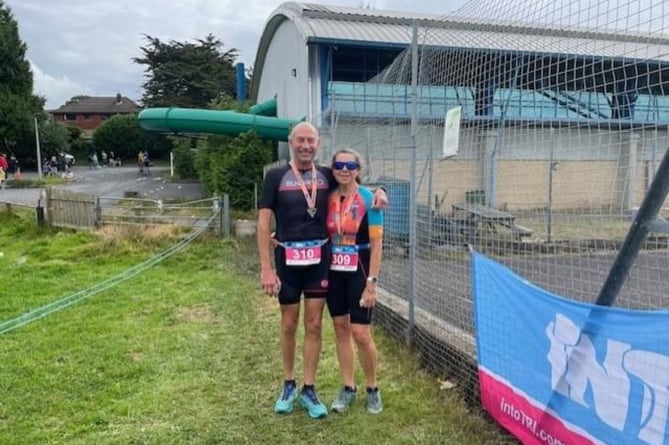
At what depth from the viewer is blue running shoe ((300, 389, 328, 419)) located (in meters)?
3.40

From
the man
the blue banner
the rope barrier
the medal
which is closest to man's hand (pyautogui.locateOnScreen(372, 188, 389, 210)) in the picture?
the man

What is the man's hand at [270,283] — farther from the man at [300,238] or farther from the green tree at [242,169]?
the green tree at [242,169]

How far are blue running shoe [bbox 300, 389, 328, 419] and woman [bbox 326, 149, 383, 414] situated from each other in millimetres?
95

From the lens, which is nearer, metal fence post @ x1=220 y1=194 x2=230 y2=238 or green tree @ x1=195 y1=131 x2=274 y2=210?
metal fence post @ x1=220 y1=194 x2=230 y2=238

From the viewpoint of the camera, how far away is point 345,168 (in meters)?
3.34

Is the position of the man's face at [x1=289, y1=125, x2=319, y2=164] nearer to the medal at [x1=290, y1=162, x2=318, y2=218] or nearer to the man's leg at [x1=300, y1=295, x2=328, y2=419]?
the medal at [x1=290, y1=162, x2=318, y2=218]

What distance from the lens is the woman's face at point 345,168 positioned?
3.34 meters

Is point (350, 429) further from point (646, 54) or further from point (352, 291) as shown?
point (646, 54)

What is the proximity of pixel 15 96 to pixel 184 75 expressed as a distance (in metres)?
11.4

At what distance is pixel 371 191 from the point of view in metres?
3.50

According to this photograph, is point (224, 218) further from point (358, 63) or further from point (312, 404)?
point (358, 63)

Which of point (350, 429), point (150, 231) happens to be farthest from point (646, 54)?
point (150, 231)

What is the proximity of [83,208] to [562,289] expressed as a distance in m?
9.78

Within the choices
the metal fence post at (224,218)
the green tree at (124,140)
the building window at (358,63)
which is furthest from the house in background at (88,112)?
the metal fence post at (224,218)
